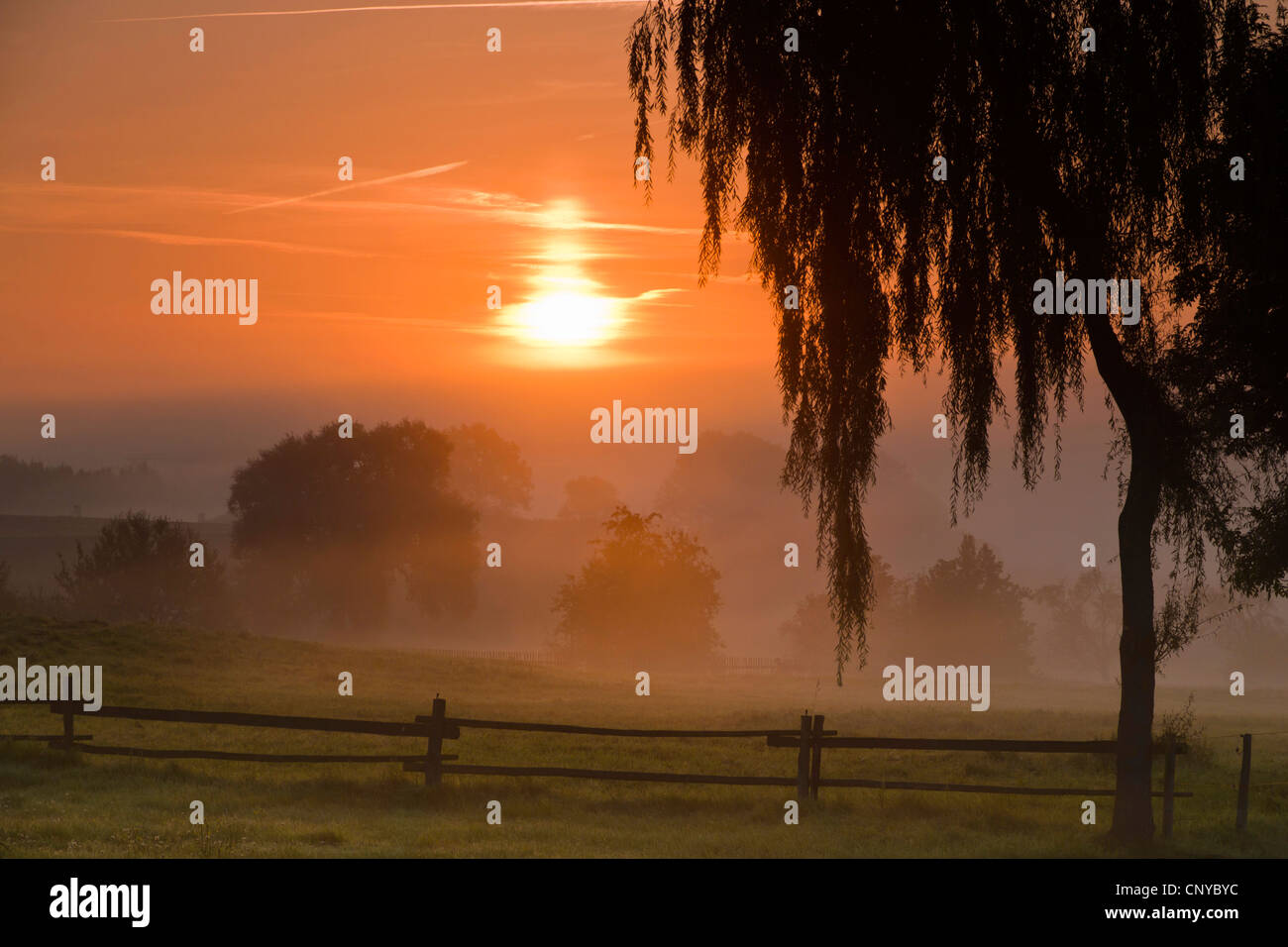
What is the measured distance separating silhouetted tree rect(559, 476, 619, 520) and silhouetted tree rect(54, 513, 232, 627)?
76781 millimetres

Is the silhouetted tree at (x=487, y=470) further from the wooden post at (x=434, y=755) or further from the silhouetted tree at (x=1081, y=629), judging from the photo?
the wooden post at (x=434, y=755)

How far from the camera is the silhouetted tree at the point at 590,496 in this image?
502 feet

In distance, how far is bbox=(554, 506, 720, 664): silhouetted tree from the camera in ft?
239

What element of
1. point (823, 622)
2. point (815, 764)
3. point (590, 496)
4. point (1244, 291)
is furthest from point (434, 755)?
point (590, 496)

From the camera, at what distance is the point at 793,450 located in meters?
13.2

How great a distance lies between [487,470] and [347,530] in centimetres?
3365

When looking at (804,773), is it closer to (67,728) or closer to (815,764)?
(815,764)

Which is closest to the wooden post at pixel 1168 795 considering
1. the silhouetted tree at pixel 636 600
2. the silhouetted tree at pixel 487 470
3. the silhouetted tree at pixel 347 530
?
the silhouetted tree at pixel 636 600

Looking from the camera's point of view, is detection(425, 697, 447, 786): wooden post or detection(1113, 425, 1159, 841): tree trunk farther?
detection(425, 697, 447, 786): wooden post

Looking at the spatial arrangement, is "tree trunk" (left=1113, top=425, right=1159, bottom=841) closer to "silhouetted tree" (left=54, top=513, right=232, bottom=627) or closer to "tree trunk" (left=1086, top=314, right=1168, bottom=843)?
"tree trunk" (left=1086, top=314, right=1168, bottom=843)

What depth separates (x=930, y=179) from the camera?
12820 mm

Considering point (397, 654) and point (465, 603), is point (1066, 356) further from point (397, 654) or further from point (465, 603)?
point (465, 603)

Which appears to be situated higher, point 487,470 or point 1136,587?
point 487,470

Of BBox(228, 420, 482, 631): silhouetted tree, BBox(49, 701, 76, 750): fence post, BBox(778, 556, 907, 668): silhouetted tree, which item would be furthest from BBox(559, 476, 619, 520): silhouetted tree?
BBox(49, 701, 76, 750): fence post
